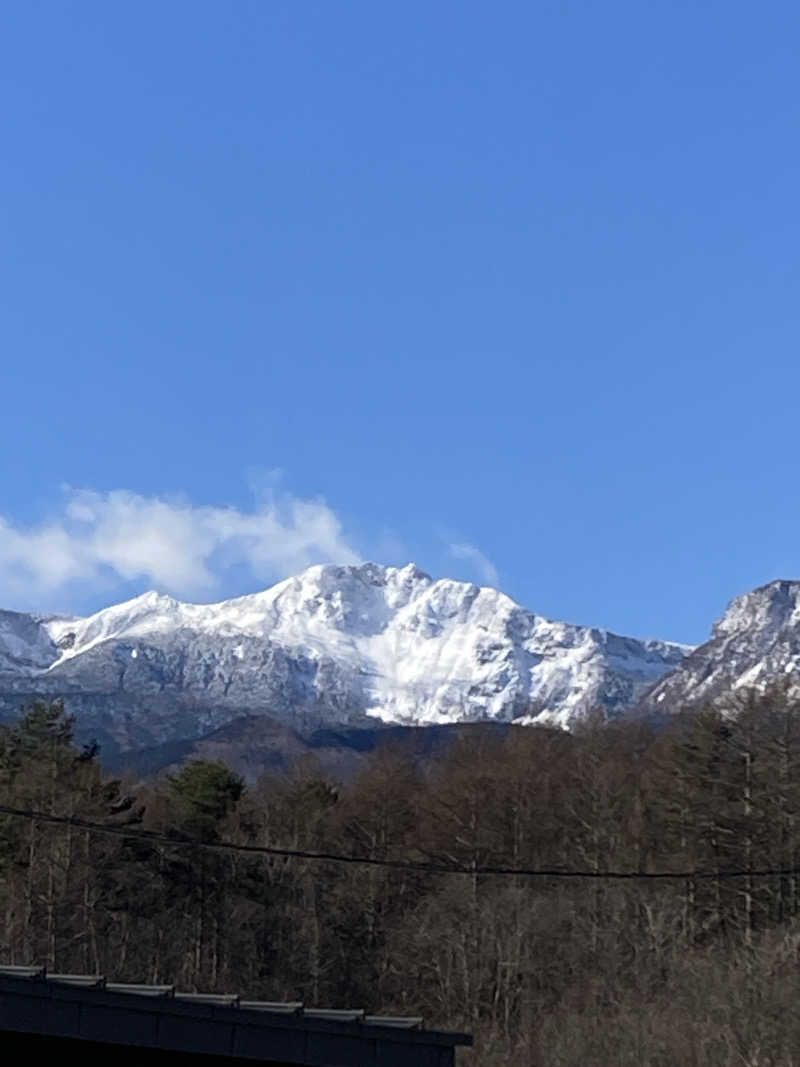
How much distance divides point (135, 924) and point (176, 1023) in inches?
1956

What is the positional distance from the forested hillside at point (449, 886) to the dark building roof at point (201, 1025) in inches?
1411

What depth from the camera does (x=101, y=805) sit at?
2488 inches

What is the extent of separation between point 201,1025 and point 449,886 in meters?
52.8

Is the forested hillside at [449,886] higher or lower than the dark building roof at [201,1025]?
higher

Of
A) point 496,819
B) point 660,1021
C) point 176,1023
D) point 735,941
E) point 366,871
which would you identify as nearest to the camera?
point 176,1023

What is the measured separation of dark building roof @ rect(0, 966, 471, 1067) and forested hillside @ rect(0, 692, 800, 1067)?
35.8m

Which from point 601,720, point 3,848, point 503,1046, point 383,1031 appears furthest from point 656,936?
point 383,1031

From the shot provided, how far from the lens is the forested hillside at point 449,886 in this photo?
58125 millimetres

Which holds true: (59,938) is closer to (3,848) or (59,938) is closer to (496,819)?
(3,848)

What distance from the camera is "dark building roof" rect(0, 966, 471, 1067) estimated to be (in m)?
14.4

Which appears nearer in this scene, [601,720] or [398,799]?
[398,799]

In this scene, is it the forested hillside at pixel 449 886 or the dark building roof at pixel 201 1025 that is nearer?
the dark building roof at pixel 201 1025

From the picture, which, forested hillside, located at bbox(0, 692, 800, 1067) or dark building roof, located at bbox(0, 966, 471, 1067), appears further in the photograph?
forested hillside, located at bbox(0, 692, 800, 1067)

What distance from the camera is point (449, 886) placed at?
66750mm
